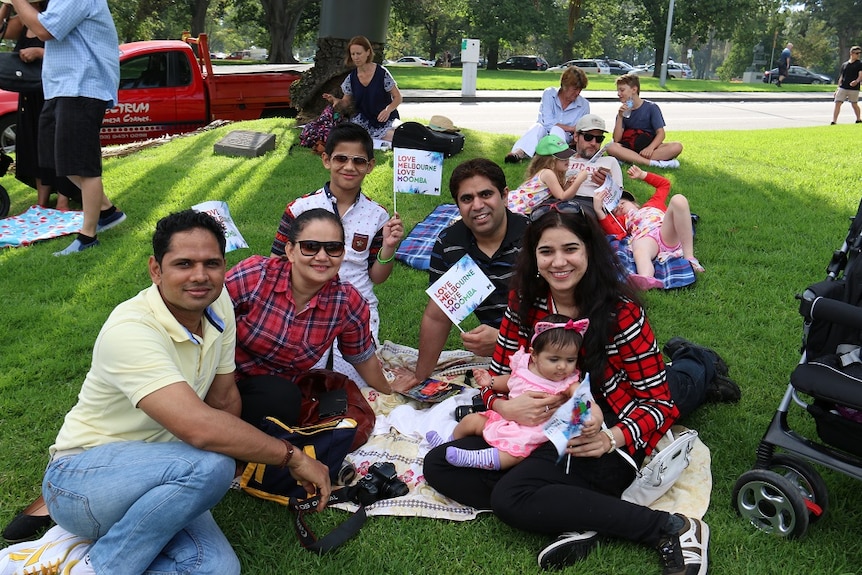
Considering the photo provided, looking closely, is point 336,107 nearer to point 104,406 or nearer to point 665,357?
point 665,357

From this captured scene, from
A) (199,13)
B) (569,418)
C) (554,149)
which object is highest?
(199,13)

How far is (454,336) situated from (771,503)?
245 centimetres

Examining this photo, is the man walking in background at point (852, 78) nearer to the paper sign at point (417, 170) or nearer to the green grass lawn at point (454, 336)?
the green grass lawn at point (454, 336)

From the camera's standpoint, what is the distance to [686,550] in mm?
2705

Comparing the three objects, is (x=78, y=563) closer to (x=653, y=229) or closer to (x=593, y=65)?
(x=653, y=229)

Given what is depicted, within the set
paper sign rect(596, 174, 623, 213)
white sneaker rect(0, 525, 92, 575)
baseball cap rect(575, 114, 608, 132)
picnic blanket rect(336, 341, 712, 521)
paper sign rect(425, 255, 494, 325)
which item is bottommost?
picnic blanket rect(336, 341, 712, 521)

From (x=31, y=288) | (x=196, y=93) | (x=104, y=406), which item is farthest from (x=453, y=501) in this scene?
(x=196, y=93)

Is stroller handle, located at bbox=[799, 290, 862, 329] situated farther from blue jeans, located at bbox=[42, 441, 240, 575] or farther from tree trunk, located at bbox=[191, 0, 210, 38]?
tree trunk, located at bbox=[191, 0, 210, 38]

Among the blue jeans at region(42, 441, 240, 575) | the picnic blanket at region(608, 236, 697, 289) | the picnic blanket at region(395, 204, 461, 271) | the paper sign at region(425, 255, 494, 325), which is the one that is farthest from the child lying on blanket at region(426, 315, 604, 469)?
the picnic blanket at region(395, 204, 461, 271)

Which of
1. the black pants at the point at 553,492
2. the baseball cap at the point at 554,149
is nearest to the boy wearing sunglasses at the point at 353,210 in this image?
the black pants at the point at 553,492

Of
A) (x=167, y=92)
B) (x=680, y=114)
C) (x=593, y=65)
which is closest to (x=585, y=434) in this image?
(x=167, y=92)

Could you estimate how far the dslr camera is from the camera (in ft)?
10.4

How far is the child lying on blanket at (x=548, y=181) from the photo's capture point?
20.4 feet

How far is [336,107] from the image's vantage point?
940 cm
